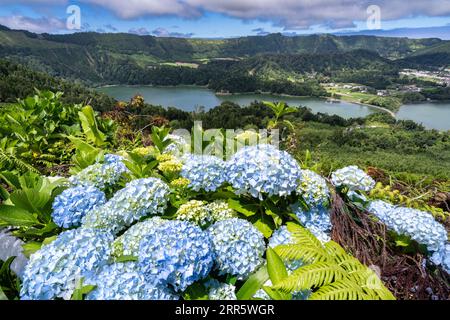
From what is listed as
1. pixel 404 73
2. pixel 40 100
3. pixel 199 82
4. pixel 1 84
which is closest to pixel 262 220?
pixel 40 100

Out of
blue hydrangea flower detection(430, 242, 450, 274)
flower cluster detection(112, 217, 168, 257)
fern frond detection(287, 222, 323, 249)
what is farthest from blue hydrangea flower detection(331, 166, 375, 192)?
flower cluster detection(112, 217, 168, 257)

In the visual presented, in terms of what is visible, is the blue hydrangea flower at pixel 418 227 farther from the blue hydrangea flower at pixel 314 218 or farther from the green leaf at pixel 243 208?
the green leaf at pixel 243 208

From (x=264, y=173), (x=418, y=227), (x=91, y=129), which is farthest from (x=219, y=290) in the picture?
(x=91, y=129)

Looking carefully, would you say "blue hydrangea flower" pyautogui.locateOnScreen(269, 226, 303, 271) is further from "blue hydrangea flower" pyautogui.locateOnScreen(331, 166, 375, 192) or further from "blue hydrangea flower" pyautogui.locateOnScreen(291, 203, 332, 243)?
"blue hydrangea flower" pyautogui.locateOnScreen(331, 166, 375, 192)

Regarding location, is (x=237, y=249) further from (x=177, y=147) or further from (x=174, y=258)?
(x=177, y=147)

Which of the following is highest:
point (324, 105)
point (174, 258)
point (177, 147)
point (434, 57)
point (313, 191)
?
point (434, 57)
